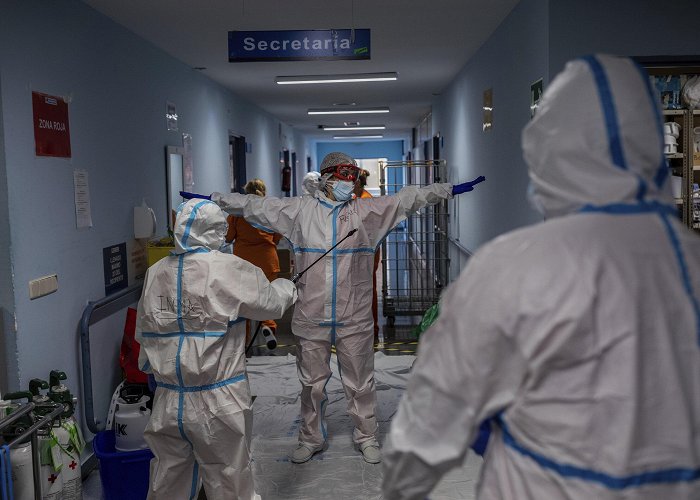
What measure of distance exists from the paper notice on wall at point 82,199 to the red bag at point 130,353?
617 mm

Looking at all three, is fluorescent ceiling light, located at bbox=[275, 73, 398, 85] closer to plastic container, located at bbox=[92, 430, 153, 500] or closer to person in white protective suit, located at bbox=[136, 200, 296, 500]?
person in white protective suit, located at bbox=[136, 200, 296, 500]

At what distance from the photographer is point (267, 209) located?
12.2 feet

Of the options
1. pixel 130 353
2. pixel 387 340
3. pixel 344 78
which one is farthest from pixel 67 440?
pixel 344 78

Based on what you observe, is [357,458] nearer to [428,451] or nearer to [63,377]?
[63,377]

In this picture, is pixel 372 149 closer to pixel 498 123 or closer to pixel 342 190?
pixel 498 123

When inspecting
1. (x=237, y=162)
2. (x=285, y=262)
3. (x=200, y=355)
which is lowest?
(x=285, y=262)

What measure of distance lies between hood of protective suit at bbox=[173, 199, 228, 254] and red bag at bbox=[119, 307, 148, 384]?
1.51 meters

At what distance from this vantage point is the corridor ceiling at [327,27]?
439 centimetres

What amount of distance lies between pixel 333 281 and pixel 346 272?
8cm

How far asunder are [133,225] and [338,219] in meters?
1.84

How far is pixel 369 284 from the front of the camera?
3672 millimetres

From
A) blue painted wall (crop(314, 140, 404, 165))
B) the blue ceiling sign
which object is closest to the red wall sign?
the blue ceiling sign

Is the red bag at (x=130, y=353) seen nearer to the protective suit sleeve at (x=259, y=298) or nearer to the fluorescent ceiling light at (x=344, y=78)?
the protective suit sleeve at (x=259, y=298)

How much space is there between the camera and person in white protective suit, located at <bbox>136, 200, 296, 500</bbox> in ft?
8.69
